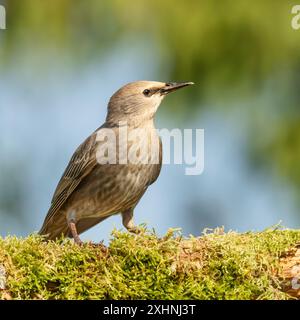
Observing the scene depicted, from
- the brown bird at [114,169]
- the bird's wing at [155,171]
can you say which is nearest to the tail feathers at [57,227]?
the brown bird at [114,169]

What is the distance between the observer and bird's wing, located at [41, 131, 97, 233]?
25.9 feet

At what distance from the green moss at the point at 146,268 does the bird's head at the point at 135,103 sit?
2.22m

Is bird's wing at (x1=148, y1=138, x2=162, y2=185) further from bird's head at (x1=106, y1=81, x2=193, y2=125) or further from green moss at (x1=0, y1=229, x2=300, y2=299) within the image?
green moss at (x1=0, y1=229, x2=300, y2=299)

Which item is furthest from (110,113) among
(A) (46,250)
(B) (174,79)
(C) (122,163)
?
(A) (46,250)

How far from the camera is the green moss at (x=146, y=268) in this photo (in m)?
5.67

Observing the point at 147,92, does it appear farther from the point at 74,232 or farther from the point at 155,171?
the point at 74,232

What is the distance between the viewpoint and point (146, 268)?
5801 millimetres

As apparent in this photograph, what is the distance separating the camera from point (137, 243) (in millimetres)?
5891

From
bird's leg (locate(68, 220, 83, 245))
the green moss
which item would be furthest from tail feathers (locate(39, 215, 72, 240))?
the green moss

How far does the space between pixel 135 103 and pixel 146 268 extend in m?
2.60

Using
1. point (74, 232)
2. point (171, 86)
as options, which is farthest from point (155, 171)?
point (171, 86)

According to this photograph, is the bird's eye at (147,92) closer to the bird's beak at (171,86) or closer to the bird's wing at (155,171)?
the bird's beak at (171,86)
